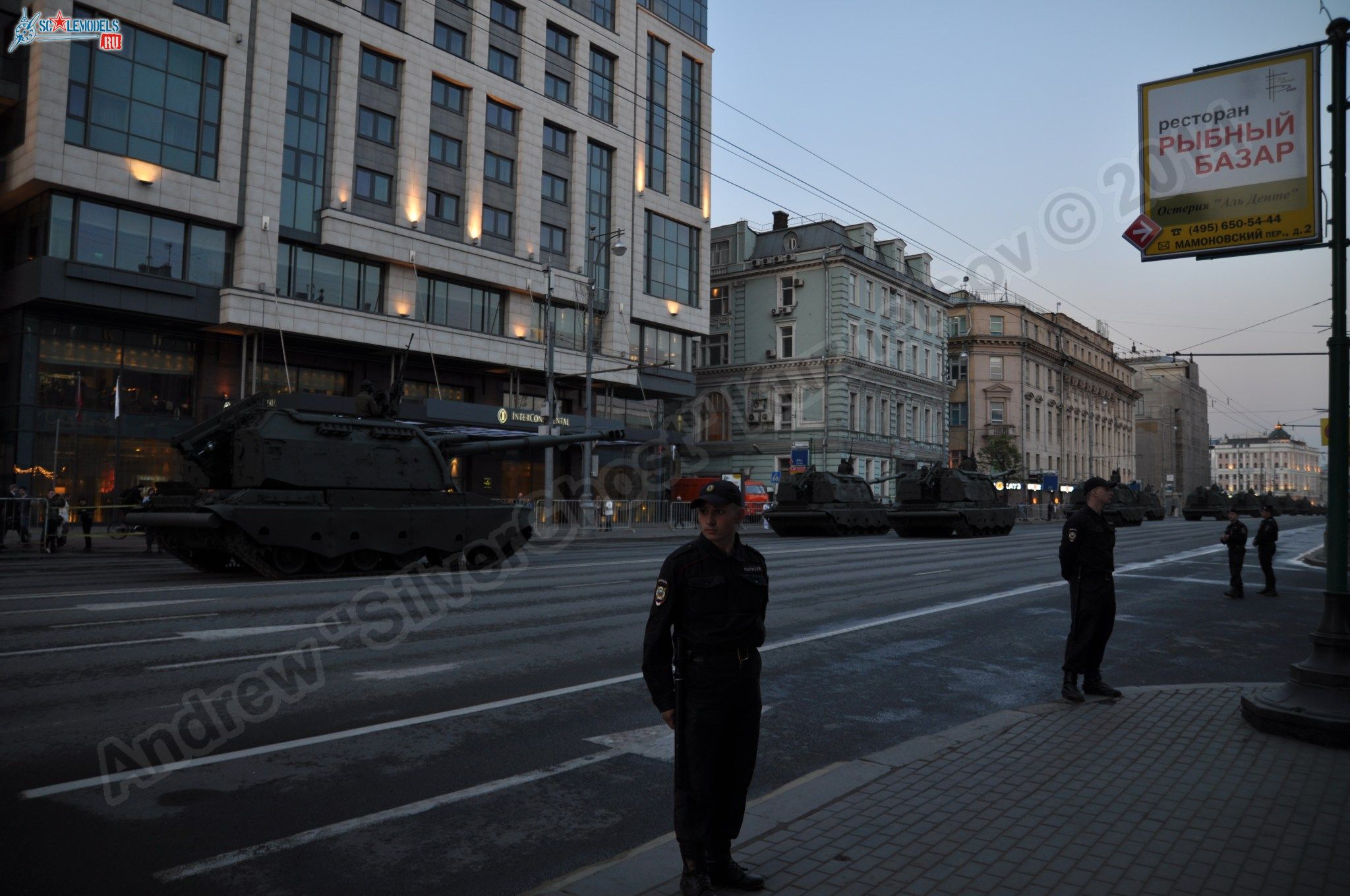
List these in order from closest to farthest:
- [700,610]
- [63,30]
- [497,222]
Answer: [700,610]
[63,30]
[497,222]

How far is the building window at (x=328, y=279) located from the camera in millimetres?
32656

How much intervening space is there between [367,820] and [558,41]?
4295 centimetres

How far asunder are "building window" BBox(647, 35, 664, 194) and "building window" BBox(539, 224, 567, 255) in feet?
20.8

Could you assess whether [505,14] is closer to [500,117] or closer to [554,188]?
[500,117]

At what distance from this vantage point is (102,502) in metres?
29.2

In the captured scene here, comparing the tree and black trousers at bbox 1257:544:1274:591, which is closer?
black trousers at bbox 1257:544:1274:591

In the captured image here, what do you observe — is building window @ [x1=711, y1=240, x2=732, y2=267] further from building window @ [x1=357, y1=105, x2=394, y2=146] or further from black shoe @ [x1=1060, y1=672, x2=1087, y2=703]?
black shoe @ [x1=1060, y1=672, x2=1087, y2=703]

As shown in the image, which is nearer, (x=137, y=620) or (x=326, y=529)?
(x=137, y=620)

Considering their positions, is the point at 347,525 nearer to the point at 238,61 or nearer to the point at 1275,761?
the point at 1275,761

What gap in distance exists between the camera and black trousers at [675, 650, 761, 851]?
146 inches

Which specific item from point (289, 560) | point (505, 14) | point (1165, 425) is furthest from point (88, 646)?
point (1165, 425)

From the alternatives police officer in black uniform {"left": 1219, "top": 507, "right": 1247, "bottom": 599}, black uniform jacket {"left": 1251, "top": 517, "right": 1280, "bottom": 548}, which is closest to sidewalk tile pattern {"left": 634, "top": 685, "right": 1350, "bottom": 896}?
police officer in black uniform {"left": 1219, "top": 507, "right": 1247, "bottom": 599}

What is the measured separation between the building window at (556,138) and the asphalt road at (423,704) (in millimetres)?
30704

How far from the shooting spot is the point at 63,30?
1061 inches
